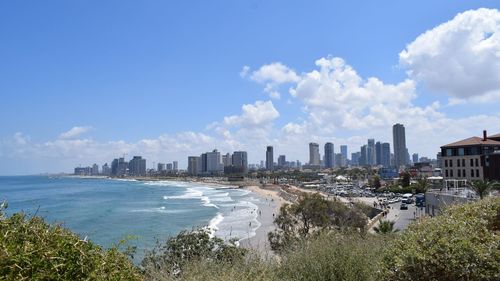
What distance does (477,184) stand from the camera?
27.7 m

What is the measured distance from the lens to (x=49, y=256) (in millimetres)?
2816

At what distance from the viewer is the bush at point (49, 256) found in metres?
2.66

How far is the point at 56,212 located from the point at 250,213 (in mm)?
29711

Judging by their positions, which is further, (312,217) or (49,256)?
(312,217)

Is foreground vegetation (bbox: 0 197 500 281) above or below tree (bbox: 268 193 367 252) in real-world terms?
above

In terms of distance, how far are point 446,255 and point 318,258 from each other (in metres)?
2.70

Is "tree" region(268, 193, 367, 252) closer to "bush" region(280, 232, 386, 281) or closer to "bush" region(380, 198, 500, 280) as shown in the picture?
"bush" region(280, 232, 386, 281)

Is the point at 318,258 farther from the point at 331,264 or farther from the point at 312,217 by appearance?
the point at 312,217

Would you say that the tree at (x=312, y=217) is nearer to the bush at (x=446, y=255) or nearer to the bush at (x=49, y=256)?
the bush at (x=446, y=255)

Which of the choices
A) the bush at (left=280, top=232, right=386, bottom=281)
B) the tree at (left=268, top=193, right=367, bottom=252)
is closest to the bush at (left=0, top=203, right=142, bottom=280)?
the bush at (left=280, top=232, right=386, bottom=281)

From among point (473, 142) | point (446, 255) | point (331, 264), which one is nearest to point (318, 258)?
point (331, 264)

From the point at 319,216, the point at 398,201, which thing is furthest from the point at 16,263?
the point at 398,201

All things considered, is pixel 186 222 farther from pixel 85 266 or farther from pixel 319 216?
pixel 85 266

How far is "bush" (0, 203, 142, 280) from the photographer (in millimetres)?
2658
